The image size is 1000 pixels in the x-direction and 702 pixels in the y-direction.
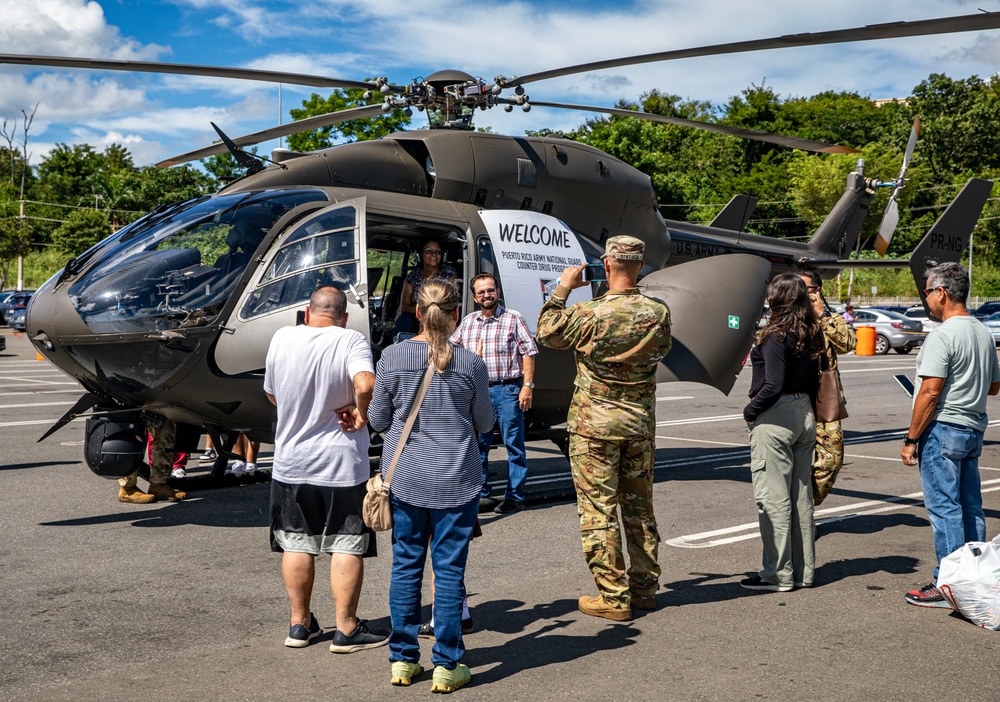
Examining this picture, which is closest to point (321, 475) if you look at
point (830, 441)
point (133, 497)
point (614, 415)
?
point (614, 415)

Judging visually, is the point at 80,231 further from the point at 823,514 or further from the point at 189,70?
the point at 823,514

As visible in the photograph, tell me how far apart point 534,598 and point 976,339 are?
273cm

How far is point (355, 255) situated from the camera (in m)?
7.26

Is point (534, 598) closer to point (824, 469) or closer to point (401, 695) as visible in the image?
point (401, 695)

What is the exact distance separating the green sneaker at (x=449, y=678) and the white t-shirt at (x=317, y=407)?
1.02m

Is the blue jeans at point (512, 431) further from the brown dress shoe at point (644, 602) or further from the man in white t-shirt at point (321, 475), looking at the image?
the man in white t-shirt at point (321, 475)

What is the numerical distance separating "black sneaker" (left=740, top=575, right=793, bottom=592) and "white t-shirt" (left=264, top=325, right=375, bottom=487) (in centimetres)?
233

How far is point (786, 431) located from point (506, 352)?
2691mm

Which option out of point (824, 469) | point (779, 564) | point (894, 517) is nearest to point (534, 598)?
point (779, 564)

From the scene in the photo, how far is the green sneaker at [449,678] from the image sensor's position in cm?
392

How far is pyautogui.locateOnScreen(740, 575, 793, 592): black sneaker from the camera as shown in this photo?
→ 5402 mm

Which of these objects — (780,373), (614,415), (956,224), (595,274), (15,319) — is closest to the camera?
(614,415)

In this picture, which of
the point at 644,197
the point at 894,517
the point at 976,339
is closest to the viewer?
the point at 976,339

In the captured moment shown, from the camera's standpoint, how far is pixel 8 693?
12.8ft
